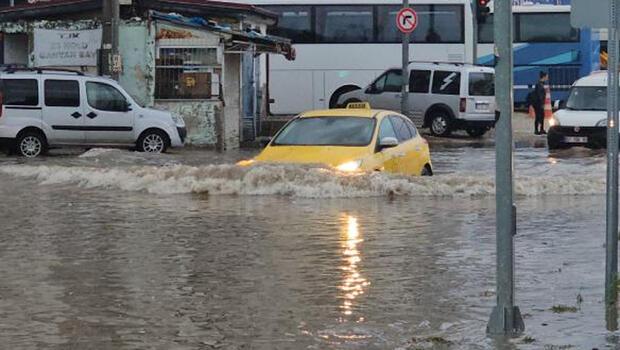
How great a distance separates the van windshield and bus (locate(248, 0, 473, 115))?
33.7ft

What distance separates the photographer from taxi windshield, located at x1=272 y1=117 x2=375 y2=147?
17953mm

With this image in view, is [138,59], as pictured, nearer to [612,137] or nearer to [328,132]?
[328,132]

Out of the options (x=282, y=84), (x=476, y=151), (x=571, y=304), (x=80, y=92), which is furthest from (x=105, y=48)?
(x=571, y=304)

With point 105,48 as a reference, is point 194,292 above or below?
below

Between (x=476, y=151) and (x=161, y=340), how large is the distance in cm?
2280

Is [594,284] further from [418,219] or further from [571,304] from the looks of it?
[418,219]

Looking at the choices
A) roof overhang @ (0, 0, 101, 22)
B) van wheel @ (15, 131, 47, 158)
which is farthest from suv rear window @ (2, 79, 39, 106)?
roof overhang @ (0, 0, 101, 22)

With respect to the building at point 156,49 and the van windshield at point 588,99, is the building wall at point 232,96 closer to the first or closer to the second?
the building at point 156,49

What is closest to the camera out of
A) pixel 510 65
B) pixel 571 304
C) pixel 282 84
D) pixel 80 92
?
pixel 510 65

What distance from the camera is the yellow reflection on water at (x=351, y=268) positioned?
10056 millimetres

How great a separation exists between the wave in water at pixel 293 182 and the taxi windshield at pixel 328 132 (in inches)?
30.1

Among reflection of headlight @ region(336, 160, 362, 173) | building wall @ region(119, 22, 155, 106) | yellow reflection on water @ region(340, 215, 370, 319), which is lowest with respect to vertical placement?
yellow reflection on water @ region(340, 215, 370, 319)

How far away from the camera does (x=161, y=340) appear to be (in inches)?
338

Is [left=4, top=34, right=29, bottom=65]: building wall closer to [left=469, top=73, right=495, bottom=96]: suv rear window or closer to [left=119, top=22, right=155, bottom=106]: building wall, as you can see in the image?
[left=119, top=22, right=155, bottom=106]: building wall
